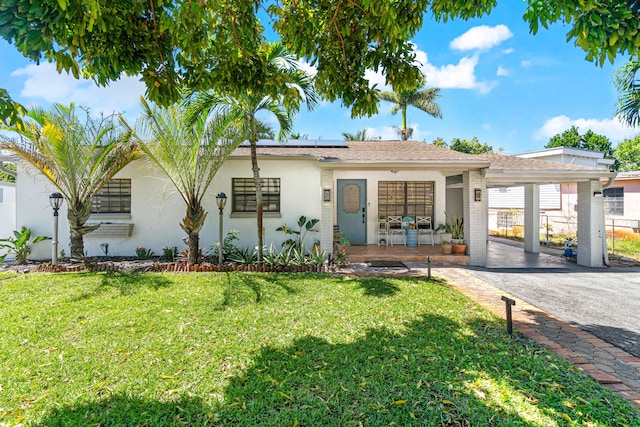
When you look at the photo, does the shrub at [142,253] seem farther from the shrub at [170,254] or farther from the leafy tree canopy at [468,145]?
the leafy tree canopy at [468,145]

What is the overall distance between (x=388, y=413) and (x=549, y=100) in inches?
1279

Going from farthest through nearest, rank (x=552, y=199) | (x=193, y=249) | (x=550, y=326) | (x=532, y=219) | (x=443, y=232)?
(x=552, y=199) < (x=443, y=232) < (x=532, y=219) < (x=193, y=249) < (x=550, y=326)

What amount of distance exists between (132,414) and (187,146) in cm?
675

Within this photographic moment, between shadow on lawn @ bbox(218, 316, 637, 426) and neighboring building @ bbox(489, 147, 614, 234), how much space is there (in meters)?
15.4

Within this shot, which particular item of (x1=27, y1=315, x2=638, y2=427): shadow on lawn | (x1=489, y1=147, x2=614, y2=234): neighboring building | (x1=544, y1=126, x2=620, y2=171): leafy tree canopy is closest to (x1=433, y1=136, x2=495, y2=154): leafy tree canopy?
(x1=544, y1=126, x2=620, y2=171): leafy tree canopy

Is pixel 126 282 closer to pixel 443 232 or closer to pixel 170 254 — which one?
pixel 170 254

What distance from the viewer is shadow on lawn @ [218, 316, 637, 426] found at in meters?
2.73

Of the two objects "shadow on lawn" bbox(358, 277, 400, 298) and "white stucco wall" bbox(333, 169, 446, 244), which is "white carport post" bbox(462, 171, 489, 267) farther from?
"shadow on lawn" bbox(358, 277, 400, 298)

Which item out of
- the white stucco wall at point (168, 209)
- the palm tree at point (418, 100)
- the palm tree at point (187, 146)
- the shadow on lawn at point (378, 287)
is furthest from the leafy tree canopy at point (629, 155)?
the palm tree at point (187, 146)

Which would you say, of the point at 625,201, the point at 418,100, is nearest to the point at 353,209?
the point at 418,100

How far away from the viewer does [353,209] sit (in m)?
12.6

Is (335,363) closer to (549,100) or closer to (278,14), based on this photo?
(278,14)

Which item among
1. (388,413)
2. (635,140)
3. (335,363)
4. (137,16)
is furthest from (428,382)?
(635,140)

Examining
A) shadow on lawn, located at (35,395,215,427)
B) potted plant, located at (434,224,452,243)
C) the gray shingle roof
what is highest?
the gray shingle roof
